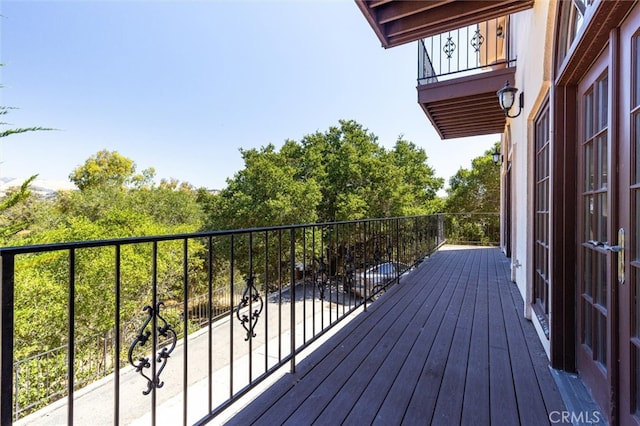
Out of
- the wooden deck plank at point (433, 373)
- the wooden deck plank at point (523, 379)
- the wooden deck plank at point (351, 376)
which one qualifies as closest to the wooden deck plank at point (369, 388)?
the wooden deck plank at point (351, 376)

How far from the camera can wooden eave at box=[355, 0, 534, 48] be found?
9.55 ft

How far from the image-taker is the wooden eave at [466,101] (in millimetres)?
4191

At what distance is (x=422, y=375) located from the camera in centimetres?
178

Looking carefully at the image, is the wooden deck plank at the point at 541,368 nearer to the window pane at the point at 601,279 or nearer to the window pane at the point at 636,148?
the window pane at the point at 601,279

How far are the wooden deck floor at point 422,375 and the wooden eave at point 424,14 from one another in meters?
2.90

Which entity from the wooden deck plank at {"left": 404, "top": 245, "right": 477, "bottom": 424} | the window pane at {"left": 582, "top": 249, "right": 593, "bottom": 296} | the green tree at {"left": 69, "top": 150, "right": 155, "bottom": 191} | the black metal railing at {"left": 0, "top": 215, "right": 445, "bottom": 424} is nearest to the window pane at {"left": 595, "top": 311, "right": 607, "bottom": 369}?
the window pane at {"left": 582, "top": 249, "right": 593, "bottom": 296}

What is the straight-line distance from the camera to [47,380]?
714 centimetres

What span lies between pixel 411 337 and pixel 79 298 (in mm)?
9150

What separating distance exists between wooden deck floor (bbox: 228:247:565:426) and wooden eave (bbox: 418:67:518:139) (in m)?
2.98

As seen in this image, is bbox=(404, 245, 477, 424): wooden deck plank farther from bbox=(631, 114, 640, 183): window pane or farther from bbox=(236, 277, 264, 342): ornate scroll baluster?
bbox=(631, 114, 640, 183): window pane

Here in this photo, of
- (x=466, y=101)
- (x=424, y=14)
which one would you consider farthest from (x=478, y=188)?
(x=424, y=14)

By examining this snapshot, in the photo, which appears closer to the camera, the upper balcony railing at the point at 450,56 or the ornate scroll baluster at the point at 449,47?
the upper balcony railing at the point at 450,56

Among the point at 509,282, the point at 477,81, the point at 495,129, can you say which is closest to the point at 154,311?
the point at 509,282

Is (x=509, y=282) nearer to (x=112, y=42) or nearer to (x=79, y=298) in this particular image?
(x=79, y=298)
